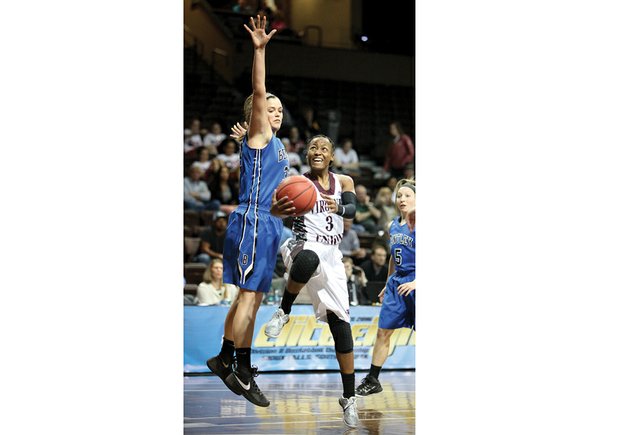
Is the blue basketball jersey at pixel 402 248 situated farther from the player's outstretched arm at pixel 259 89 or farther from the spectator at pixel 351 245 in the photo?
the spectator at pixel 351 245

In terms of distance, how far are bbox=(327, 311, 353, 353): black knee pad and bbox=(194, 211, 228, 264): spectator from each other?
2.10 metres

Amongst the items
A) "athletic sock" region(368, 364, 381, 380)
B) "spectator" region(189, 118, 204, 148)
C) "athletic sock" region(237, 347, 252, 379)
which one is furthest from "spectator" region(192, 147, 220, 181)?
"athletic sock" region(237, 347, 252, 379)

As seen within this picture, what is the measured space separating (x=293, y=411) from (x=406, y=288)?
0.99 meters

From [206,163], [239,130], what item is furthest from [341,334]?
[206,163]

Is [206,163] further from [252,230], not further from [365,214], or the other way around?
[252,230]

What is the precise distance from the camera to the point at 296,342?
26.3ft

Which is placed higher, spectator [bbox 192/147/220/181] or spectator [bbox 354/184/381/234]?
spectator [bbox 192/147/220/181]

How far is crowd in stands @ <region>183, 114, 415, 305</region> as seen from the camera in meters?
6.98

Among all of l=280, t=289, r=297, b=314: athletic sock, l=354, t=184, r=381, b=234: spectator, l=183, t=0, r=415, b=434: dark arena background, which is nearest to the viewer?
l=280, t=289, r=297, b=314: athletic sock

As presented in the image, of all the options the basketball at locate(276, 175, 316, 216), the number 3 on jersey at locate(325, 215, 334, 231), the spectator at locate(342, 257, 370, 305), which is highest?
the basketball at locate(276, 175, 316, 216)

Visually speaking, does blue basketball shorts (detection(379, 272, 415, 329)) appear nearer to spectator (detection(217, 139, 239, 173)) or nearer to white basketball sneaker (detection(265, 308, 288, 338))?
white basketball sneaker (detection(265, 308, 288, 338))
